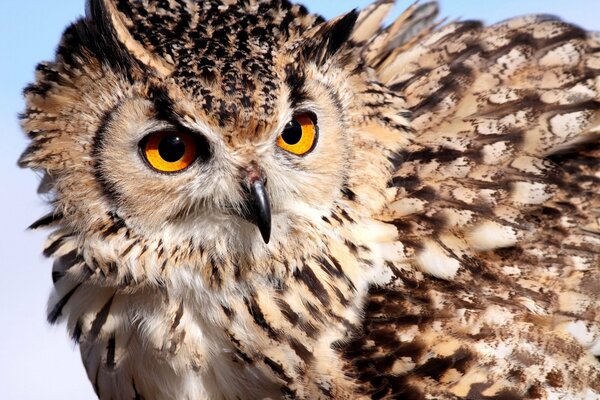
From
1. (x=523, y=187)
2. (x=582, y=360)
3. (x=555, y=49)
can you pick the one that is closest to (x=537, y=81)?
(x=555, y=49)

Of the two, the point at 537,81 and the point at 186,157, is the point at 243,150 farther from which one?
the point at 537,81

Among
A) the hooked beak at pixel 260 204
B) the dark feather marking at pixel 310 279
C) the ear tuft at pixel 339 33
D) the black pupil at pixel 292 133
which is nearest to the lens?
the hooked beak at pixel 260 204

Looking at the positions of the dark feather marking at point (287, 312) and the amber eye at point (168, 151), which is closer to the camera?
the amber eye at point (168, 151)

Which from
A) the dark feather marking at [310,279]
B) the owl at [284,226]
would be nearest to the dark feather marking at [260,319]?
the owl at [284,226]

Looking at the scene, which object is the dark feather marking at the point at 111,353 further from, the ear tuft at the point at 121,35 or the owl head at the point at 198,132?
the ear tuft at the point at 121,35

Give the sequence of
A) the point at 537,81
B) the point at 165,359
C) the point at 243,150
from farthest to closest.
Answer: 1. the point at 537,81
2. the point at 165,359
3. the point at 243,150

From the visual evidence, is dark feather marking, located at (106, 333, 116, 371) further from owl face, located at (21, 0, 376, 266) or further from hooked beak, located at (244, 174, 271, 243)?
hooked beak, located at (244, 174, 271, 243)

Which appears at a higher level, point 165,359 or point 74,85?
point 74,85
